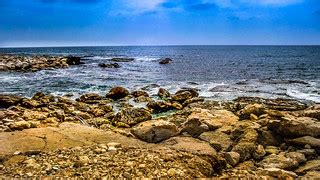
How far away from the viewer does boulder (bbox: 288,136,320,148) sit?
8792mm

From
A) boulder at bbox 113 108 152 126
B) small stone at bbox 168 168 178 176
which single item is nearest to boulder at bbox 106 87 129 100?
boulder at bbox 113 108 152 126

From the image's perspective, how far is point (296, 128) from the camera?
377 inches

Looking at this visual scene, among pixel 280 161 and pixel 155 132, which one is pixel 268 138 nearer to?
pixel 280 161

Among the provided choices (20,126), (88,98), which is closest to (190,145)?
(20,126)

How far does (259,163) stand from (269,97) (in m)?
15.9

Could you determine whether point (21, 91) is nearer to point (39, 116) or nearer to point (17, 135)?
point (39, 116)

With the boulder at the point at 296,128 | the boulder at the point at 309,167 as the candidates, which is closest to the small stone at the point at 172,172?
the boulder at the point at 309,167

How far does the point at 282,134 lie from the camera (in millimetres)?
9766

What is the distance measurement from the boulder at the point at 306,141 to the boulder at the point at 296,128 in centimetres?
33

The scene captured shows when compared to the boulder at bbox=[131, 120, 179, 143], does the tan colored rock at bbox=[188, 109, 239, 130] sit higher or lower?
lower

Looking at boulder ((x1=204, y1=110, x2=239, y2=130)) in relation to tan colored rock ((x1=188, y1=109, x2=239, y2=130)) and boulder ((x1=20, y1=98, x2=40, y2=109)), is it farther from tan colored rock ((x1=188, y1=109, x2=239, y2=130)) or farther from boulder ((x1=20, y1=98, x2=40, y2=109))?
boulder ((x1=20, y1=98, x2=40, y2=109))

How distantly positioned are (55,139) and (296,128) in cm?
713

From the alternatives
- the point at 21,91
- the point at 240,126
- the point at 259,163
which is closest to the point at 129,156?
the point at 259,163

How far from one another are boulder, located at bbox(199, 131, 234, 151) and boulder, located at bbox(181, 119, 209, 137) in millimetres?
238
